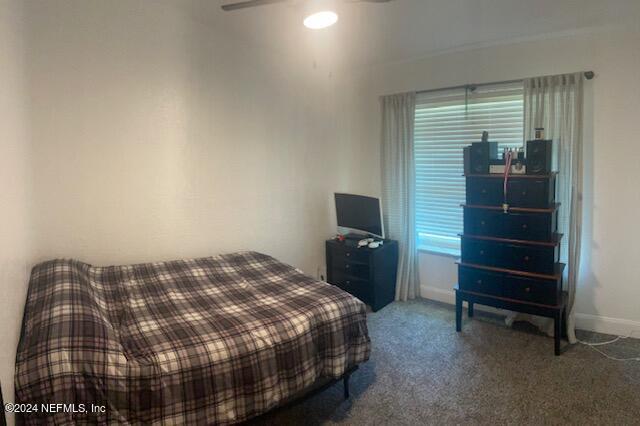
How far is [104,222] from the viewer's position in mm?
2670

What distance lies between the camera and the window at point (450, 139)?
340cm

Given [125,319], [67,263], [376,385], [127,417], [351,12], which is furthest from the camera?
[351,12]

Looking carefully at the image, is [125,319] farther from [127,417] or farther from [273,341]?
[273,341]

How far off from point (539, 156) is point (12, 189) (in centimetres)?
309

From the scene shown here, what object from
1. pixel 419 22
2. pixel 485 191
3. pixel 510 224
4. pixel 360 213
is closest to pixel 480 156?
pixel 485 191

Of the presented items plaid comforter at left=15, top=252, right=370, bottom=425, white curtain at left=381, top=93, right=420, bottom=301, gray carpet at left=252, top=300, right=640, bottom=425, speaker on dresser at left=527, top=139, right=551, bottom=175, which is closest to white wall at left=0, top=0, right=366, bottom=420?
plaid comforter at left=15, top=252, right=370, bottom=425

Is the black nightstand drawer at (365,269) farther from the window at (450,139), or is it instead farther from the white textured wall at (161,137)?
the window at (450,139)

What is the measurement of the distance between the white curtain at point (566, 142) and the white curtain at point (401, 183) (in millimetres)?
1076

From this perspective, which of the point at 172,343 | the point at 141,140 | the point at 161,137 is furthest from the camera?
the point at 161,137

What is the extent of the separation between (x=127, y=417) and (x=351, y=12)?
2651 mm

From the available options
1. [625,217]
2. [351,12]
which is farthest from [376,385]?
[351,12]

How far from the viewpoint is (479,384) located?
249cm

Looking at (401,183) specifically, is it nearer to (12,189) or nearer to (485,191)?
(485,191)

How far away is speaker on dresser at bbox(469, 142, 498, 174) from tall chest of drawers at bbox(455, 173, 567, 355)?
70 millimetres
